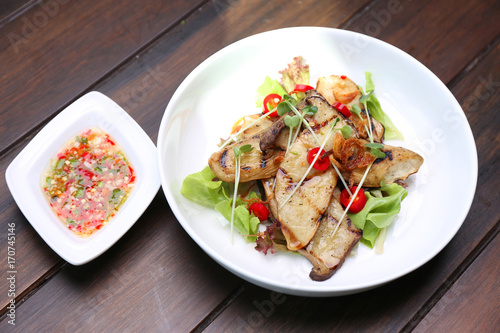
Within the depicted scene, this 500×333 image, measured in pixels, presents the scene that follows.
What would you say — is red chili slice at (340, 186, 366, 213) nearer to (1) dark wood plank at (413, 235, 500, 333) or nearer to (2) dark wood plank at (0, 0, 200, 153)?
(1) dark wood plank at (413, 235, 500, 333)

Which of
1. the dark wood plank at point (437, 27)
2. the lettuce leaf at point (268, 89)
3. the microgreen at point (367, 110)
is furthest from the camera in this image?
the dark wood plank at point (437, 27)

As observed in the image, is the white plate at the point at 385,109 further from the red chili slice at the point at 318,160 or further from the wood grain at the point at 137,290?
the red chili slice at the point at 318,160

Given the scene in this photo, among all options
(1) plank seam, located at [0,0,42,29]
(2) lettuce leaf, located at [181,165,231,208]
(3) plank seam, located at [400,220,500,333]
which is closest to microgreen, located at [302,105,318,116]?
(2) lettuce leaf, located at [181,165,231,208]

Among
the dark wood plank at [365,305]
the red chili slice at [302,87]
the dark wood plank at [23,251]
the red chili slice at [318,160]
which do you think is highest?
the red chili slice at [302,87]

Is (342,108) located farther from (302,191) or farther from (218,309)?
(218,309)

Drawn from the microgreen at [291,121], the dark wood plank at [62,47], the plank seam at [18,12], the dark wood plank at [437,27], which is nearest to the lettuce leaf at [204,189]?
the microgreen at [291,121]

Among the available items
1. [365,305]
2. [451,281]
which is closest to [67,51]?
[365,305]
